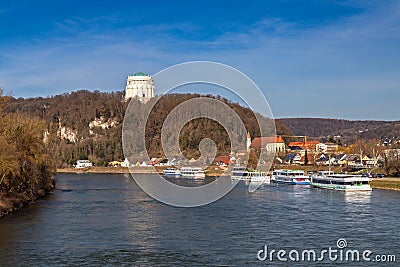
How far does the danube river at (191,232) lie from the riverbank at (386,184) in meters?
9.83

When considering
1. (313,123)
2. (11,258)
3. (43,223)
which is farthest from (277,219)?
(313,123)

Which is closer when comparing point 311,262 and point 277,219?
point 311,262

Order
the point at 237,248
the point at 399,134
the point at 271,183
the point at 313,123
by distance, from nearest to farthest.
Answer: the point at 237,248 → the point at 271,183 → the point at 399,134 → the point at 313,123

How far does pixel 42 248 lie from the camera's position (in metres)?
16.6

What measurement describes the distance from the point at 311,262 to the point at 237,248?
99.7 inches

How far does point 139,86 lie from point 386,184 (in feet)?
239

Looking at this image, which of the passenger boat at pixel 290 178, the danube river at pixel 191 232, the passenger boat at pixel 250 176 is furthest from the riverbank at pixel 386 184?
the passenger boat at pixel 250 176

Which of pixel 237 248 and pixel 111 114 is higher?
pixel 111 114

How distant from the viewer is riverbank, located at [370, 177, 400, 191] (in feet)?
128

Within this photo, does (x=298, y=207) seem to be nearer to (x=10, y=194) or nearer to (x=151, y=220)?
(x=151, y=220)

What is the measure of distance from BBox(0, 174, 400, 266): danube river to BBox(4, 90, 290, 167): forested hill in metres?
Result: 44.0

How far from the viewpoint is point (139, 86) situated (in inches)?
4220

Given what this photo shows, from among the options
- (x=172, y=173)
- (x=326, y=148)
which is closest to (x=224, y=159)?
(x=172, y=173)

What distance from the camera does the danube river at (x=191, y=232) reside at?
15383 millimetres
